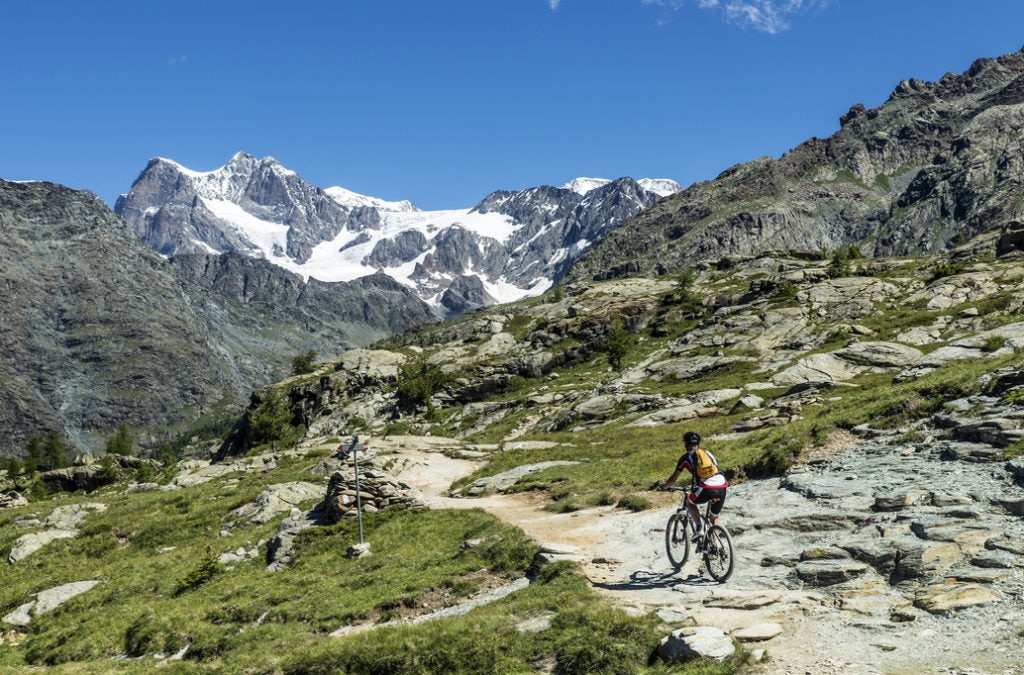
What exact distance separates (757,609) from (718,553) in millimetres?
2804

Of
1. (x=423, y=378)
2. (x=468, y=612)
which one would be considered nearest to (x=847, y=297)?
(x=423, y=378)

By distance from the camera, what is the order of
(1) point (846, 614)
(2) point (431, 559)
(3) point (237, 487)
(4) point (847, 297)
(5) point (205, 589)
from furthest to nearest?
(4) point (847, 297) < (3) point (237, 487) < (5) point (205, 589) < (2) point (431, 559) < (1) point (846, 614)

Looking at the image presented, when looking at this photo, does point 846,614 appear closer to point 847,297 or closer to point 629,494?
point 629,494

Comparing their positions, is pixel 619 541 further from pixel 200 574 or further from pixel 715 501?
pixel 200 574

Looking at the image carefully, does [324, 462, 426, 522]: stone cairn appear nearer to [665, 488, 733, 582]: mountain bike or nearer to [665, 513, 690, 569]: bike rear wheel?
[665, 513, 690, 569]: bike rear wheel

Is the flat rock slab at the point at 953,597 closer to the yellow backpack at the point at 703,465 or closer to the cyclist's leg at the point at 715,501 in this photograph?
the cyclist's leg at the point at 715,501

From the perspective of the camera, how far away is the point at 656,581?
17391mm

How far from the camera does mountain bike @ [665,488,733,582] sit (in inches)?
652

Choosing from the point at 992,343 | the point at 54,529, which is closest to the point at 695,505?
the point at 54,529

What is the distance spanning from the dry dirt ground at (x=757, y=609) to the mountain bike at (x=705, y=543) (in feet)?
1.06

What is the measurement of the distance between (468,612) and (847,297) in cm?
9043

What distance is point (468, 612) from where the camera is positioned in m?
17.9

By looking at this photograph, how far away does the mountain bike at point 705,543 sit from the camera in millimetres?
16555

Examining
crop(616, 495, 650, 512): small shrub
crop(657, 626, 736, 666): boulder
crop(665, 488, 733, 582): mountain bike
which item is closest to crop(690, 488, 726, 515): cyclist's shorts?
crop(665, 488, 733, 582): mountain bike
